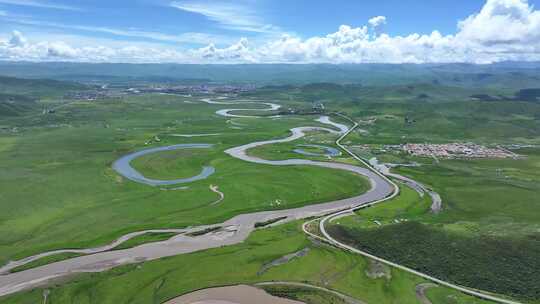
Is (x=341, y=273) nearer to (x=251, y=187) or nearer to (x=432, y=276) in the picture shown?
(x=432, y=276)

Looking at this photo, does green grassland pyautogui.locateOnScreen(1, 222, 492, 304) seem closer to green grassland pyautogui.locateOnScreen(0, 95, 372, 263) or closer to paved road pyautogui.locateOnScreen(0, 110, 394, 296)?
paved road pyautogui.locateOnScreen(0, 110, 394, 296)

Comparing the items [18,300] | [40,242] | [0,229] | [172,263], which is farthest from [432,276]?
[0,229]

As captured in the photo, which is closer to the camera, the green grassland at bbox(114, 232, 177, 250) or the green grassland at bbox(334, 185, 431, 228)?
the green grassland at bbox(114, 232, 177, 250)

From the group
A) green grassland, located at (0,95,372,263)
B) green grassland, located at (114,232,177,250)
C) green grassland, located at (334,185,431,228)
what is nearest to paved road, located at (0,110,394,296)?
green grassland, located at (114,232,177,250)

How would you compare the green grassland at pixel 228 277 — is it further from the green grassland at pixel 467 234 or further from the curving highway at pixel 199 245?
the green grassland at pixel 467 234

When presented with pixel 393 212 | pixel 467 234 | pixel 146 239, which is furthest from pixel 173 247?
pixel 467 234

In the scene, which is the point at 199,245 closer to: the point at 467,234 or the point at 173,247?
the point at 173,247

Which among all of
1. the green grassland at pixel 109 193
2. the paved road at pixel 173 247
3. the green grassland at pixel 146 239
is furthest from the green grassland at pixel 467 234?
the green grassland at pixel 146 239

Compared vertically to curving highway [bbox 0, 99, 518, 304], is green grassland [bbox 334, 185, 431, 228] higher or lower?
higher
